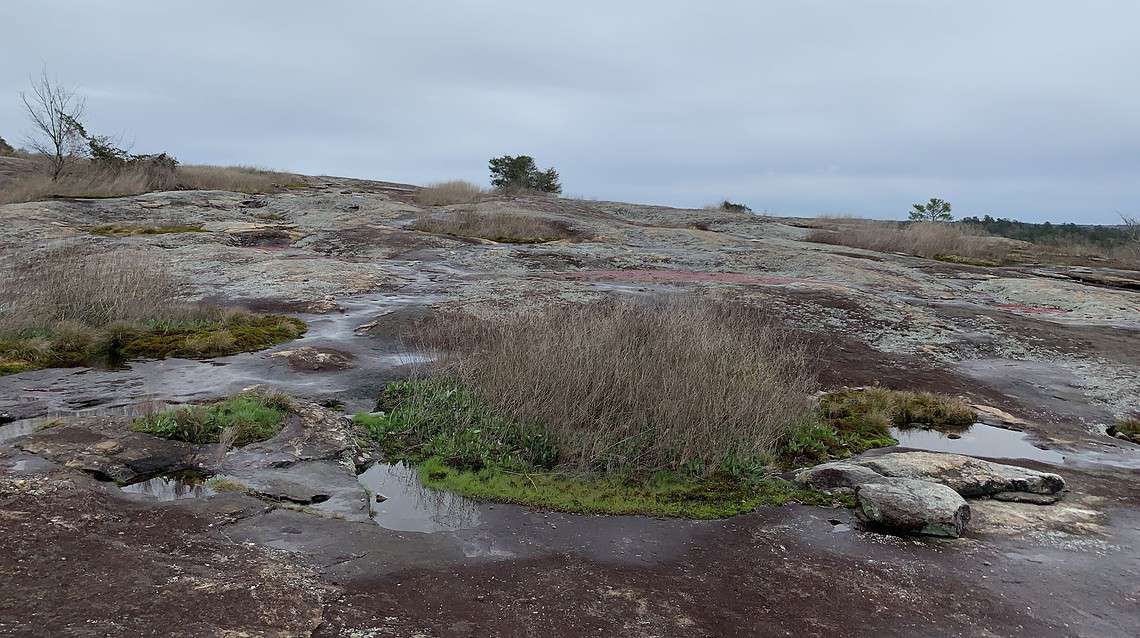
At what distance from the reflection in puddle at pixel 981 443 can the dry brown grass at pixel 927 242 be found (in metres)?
20.2

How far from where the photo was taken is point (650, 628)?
14.0 feet

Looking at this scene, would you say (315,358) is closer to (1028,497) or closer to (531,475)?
(531,475)

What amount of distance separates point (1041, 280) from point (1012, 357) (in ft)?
34.4

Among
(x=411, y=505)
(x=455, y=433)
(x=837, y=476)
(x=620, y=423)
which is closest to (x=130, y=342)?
(x=455, y=433)

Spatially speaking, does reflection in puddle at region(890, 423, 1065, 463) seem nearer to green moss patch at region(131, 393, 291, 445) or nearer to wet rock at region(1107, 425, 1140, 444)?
wet rock at region(1107, 425, 1140, 444)

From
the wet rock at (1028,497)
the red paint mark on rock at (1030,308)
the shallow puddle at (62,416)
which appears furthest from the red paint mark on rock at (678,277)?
the shallow puddle at (62,416)

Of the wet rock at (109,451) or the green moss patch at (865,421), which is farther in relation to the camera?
the green moss patch at (865,421)

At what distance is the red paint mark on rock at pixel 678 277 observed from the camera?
18484 millimetres

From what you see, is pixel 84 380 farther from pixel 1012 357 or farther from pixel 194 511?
pixel 1012 357

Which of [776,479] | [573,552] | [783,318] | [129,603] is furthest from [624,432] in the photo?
[783,318]

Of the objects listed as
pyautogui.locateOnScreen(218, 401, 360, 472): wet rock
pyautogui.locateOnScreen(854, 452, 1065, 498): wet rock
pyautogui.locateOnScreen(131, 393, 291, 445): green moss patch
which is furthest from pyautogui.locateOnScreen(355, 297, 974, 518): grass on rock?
pyautogui.locateOnScreen(131, 393, 291, 445): green moss patch

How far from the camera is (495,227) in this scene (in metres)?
27.5

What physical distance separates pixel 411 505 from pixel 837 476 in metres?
4.05

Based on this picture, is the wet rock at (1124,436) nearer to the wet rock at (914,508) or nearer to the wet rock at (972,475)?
the wet rock at (972,475)
